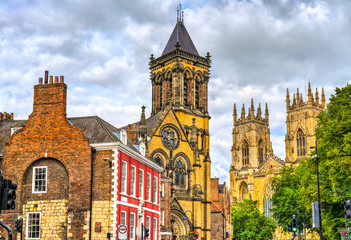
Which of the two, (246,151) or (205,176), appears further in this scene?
(246,151)

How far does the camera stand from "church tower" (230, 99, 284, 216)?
120875 mm

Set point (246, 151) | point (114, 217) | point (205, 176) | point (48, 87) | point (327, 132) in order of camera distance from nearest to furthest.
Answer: point (114, 217), point (48, 87), point (327, 132), point (205, 176), point (246, 151)

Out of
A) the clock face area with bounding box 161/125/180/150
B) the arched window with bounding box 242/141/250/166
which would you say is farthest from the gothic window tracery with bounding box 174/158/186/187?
the arched window with bounding box 242/141/250/166

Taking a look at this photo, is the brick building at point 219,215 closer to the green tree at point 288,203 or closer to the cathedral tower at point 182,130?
the cathedral tower at point 182,130

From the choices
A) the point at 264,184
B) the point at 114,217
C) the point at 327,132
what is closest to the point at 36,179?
the point at 114,217

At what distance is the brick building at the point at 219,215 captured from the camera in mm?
74000

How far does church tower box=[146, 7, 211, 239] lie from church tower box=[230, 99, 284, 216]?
49.2 meters

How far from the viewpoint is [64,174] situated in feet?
102

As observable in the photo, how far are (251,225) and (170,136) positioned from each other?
27.2 meters

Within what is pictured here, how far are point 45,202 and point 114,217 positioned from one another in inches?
176

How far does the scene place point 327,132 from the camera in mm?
37312

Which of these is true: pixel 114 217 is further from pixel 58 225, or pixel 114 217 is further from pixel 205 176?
pixel 205 176

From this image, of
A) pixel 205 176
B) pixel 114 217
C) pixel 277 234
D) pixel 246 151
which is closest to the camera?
pixel 114 217

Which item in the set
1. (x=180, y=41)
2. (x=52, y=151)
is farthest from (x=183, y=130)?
(x=52, y=151)
